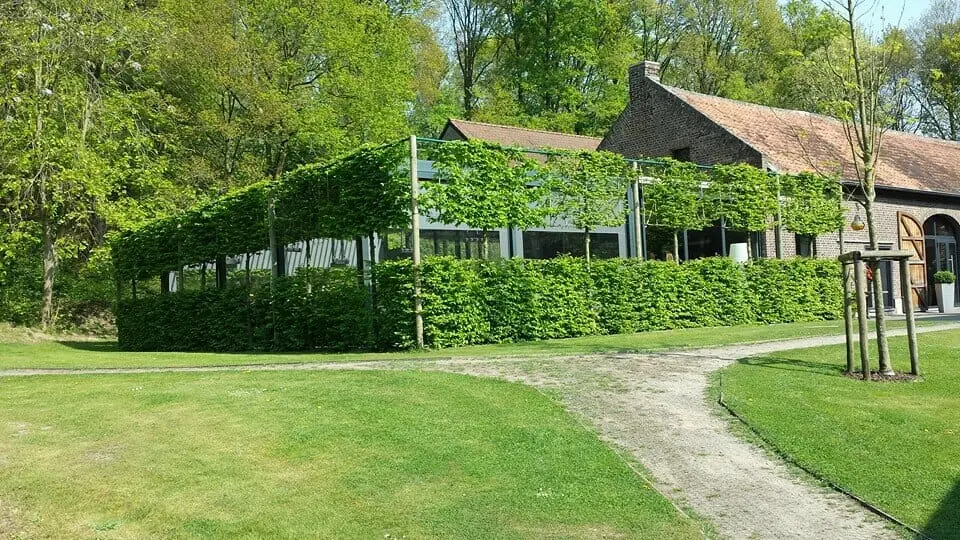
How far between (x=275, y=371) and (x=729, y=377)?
19.9 feet

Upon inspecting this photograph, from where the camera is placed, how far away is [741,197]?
2030 cm

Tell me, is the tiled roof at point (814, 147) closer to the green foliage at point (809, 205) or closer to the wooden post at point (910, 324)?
the green foliage at point (809, 205)

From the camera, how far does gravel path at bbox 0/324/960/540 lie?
188 inches

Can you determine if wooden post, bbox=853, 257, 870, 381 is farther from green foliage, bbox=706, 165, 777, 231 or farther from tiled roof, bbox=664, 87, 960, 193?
tiled roof, bbox=664, 87, 960, 193

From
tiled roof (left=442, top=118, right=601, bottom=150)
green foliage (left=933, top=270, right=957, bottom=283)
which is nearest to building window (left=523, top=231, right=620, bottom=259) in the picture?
tiled roof (left=442, top=118, right=601, bottom=150)

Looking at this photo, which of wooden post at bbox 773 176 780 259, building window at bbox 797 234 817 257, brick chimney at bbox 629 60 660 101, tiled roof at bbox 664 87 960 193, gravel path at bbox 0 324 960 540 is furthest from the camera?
brick chimney at bbox 629 60 660 101

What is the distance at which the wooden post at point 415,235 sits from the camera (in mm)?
13562

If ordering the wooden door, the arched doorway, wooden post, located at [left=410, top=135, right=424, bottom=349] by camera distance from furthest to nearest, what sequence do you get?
the arched doorway < the wooden door < wooden post, located at [left=410, top=135, right=424, bottom=349]

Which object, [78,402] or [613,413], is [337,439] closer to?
[613,413]

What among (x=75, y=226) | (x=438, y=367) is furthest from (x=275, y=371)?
(x=75, y=226)

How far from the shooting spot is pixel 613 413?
294 inches

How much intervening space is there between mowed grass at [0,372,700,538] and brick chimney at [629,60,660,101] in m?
21.2

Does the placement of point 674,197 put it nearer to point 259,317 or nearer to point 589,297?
point 589,297

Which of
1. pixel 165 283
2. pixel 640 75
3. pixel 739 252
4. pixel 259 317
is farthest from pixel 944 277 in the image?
pixel 165 283
